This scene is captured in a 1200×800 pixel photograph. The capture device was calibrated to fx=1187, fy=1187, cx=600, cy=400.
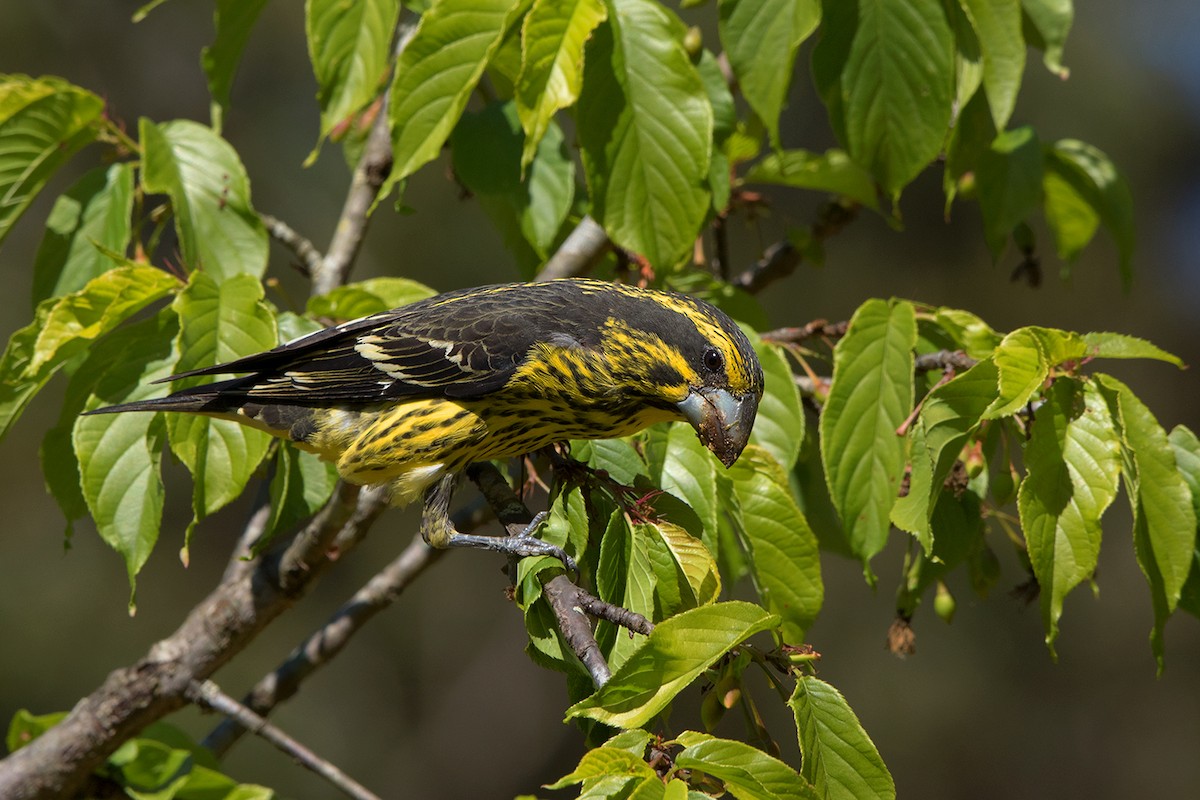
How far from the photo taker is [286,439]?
2.98 meters

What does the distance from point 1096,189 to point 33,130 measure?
3009 millimetres

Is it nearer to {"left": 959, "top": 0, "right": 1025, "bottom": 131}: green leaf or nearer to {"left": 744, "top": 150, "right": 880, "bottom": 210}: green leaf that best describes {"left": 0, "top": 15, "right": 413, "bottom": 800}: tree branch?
{"left": 744, "top": 150, "right": 880, "bottom": 210}: green leaf

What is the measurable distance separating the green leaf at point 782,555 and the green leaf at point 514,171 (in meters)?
0.93

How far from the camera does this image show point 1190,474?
2.49 metres

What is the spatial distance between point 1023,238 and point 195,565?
8.73 m

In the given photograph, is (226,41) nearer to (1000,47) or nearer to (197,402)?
(197,402)

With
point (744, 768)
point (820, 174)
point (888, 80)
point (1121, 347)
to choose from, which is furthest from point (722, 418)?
point (820, 174)

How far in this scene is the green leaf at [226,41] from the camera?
3129mm

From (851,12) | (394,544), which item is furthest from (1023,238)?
(394,544)

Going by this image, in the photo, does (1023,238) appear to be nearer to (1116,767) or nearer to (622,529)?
(622,529)

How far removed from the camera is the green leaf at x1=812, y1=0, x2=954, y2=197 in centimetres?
283

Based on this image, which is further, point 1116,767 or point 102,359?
point 1116,767

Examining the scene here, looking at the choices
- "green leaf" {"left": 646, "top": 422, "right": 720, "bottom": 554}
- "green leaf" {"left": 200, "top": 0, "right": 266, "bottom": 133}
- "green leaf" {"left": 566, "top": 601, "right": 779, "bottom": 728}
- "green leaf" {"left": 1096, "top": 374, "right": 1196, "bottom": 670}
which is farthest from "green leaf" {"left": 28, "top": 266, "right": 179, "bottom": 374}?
"green leaf" {"left": 1096, "top": 374, "right": 1196, "bottom": 670}

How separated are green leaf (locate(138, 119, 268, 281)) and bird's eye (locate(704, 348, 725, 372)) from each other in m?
1.15
